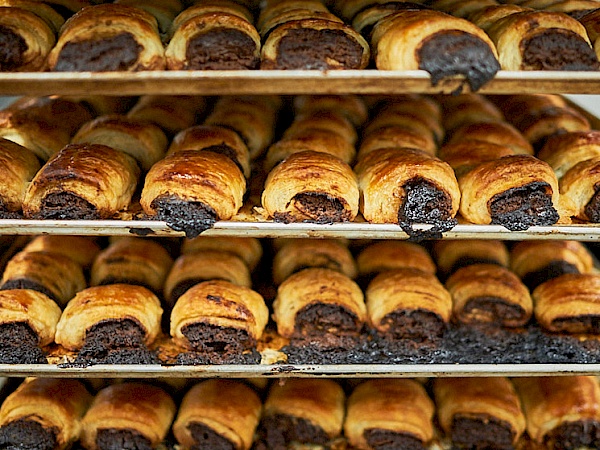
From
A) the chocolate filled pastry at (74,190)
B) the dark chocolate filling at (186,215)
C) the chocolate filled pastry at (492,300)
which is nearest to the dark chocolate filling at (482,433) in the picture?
the chocolate filled pastry at (492,300)

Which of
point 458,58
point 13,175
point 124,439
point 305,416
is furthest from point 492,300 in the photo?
point 13,175

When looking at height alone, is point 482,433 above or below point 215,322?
below

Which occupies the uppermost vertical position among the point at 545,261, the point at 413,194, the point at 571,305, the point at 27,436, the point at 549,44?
the point at 549,44

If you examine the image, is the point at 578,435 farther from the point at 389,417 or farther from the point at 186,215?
the point at 186,215

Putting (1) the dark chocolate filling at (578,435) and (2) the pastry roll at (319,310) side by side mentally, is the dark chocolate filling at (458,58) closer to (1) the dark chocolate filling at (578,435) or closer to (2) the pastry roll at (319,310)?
(2) the pastry roll at (319,310)

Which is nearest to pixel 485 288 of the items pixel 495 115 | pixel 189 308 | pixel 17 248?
pixel 495 115

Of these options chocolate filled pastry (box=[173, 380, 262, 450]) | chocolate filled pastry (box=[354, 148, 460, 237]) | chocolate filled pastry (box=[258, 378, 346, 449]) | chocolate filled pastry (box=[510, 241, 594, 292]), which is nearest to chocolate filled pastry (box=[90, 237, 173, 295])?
chocolate filled pastry (box=[173, 380, 262, 450])

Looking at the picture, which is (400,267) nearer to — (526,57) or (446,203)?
(446,203)

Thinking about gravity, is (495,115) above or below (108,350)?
above
